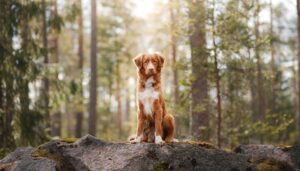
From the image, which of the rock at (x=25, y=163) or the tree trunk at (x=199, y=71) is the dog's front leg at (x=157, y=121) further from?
the tree trunk at (x=199, y=71)

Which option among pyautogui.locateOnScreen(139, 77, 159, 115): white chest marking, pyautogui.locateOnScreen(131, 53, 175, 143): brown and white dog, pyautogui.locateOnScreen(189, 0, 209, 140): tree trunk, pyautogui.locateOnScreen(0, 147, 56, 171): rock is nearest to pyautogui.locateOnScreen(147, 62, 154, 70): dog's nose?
pyautogui.locateOnScreen(131, 53, 175, 143): brown and white dog

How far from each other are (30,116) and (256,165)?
8.08 metres

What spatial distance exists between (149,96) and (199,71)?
595cm

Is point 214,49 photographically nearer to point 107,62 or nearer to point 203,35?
point 203,35

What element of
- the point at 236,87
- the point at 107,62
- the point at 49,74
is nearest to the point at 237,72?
the point at 236,87

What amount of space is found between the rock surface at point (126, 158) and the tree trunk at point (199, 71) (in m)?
4.26

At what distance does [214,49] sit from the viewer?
1198 cm

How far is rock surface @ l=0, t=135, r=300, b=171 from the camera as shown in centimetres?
662

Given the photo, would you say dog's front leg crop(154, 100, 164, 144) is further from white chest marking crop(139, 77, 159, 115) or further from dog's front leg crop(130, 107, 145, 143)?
dog's front leg crop(130, 107, 145, 143)

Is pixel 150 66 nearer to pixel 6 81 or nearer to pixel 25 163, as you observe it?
pixel 25 163

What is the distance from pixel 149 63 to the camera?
6.76m

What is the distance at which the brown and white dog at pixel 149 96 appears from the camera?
268 inches

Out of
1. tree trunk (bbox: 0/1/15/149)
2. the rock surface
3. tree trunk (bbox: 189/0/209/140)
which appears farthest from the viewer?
tree trunk (bbox: 0/1/15/149)

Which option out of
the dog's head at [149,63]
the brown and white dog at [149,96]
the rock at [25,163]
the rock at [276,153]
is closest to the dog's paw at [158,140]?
the brown and white dog at [149,96]
